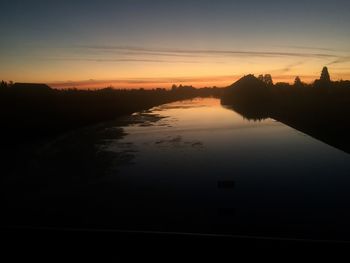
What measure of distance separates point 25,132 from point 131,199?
2169cm

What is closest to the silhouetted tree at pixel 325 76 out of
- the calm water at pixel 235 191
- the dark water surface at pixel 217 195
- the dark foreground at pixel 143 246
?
the calm water at pixel 235 191

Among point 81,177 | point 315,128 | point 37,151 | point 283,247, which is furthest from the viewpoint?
point 315,128

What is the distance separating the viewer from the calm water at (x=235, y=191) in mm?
9398

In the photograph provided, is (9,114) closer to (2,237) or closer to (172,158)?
(172,158)

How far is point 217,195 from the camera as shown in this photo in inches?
479

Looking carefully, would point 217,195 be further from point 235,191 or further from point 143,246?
point 143,246

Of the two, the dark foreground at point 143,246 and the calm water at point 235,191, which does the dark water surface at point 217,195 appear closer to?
the calm water at point 235,191

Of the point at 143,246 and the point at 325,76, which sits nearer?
the point at 143,246

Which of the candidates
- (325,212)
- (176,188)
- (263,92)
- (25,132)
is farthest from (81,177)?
(263,92)

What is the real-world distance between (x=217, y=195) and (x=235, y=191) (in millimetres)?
882

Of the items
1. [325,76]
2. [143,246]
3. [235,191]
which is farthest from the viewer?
[325,76]

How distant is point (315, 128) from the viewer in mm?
32375

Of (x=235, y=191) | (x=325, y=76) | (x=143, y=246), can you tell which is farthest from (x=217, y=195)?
(x=325, y=76)

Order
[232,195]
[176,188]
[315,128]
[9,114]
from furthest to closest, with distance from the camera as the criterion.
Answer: [9,114] < [315,128] < [176,188] < [232,195]
